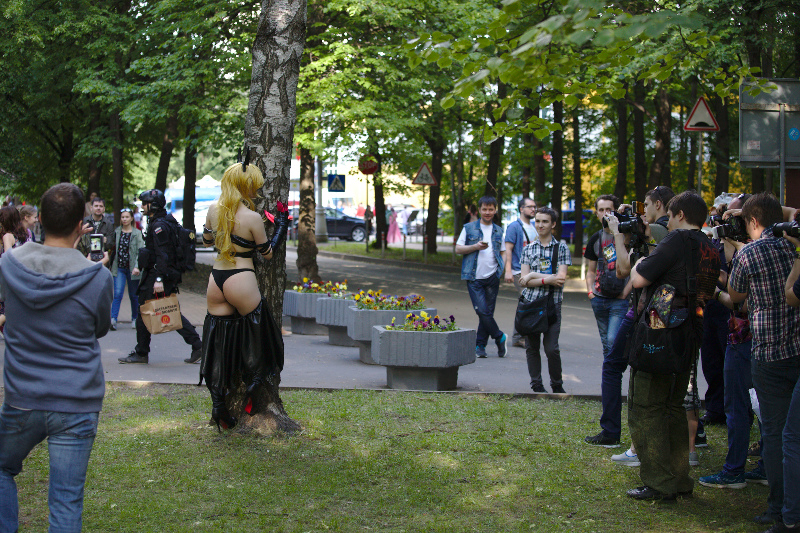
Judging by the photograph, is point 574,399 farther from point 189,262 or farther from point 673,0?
point 673,0

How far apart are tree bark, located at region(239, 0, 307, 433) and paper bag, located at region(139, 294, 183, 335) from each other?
9.37 feet

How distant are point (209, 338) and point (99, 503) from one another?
4.83ft

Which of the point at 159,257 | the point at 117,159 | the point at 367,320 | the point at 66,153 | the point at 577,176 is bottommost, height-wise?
the point at 367,320

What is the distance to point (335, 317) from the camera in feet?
36.1

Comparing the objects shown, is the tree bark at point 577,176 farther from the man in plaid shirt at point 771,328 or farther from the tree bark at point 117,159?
the man in plaid shirt at point 771,328

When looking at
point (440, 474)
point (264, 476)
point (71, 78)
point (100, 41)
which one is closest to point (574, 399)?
point (440, 474)

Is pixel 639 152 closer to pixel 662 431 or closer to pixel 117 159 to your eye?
pixel 117 159

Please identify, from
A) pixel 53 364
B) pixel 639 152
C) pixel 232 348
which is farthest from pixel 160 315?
pixel 639 152

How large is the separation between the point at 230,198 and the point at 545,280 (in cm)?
335

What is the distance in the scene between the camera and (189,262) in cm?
966

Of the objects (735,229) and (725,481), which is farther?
(725,481)

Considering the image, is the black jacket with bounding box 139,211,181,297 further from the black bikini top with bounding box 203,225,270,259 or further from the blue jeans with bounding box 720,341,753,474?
the blue jeans with bounding box 720,341,753,474

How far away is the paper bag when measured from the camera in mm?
8742

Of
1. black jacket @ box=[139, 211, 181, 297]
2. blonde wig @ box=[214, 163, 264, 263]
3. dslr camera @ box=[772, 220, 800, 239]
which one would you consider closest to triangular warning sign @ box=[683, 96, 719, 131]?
black jacket @ box=[139, 211, 181, 297]
